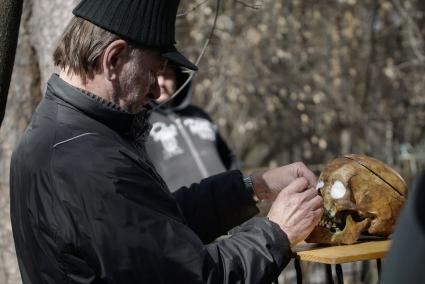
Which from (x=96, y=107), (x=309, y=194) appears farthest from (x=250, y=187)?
(x=96, y=107)

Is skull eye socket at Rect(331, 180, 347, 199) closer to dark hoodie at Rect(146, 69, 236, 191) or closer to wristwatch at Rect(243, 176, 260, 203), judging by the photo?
wristwatch at Rect(243, 176, 260, 203)

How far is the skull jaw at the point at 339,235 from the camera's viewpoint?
278 centimetres

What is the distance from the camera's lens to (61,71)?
8.76 ft

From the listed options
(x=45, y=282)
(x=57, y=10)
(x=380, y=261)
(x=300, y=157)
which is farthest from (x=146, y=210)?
(x=300, y=157)

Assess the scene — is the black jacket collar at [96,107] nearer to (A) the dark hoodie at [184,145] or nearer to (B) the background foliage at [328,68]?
(A) the dark hoodie at [184,145]

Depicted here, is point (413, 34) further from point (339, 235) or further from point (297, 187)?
point (297, 187)

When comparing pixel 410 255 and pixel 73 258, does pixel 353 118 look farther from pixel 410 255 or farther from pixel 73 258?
pixel 410 255

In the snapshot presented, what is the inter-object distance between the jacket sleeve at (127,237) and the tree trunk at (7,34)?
735 mm

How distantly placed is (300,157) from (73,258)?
10422 mm

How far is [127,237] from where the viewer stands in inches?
90.4

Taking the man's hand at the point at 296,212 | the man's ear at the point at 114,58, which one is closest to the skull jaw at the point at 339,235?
the man's hand at the point at 296,212

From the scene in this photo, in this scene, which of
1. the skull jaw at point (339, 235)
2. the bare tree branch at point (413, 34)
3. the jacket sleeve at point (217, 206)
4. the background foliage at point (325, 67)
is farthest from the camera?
the background foliage at point (325, 67)

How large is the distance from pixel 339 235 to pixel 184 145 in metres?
2.58

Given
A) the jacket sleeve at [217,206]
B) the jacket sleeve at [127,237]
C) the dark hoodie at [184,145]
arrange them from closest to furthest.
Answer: the jacket sleeve at [127,237] < the jacket sleeve at [217,206] < the dark hoodie at [184,145]
